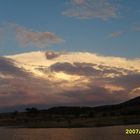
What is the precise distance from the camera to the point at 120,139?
96750 millimetres

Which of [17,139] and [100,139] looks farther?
[17,139]

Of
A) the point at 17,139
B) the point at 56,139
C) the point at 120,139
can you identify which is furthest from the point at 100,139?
the point at 17,139

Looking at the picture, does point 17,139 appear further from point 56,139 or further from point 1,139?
point 56,139

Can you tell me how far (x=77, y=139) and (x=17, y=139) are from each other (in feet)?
64.5

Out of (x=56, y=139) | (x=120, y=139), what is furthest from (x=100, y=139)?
Result: (x=56, y=139)

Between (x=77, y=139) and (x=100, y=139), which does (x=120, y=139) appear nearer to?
(x=100, y=139)

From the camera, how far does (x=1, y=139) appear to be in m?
116

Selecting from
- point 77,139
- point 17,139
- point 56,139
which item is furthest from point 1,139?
point 77,139

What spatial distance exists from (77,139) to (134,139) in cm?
1532

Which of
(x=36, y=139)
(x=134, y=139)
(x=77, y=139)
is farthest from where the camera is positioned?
(x=36, y=139)

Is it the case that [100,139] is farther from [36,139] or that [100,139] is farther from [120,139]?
[36,139]

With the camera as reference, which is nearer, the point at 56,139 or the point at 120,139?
the point at 120,139

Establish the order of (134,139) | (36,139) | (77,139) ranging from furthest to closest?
(36,139), (77,139), (134,139)

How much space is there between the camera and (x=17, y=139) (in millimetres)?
113938
